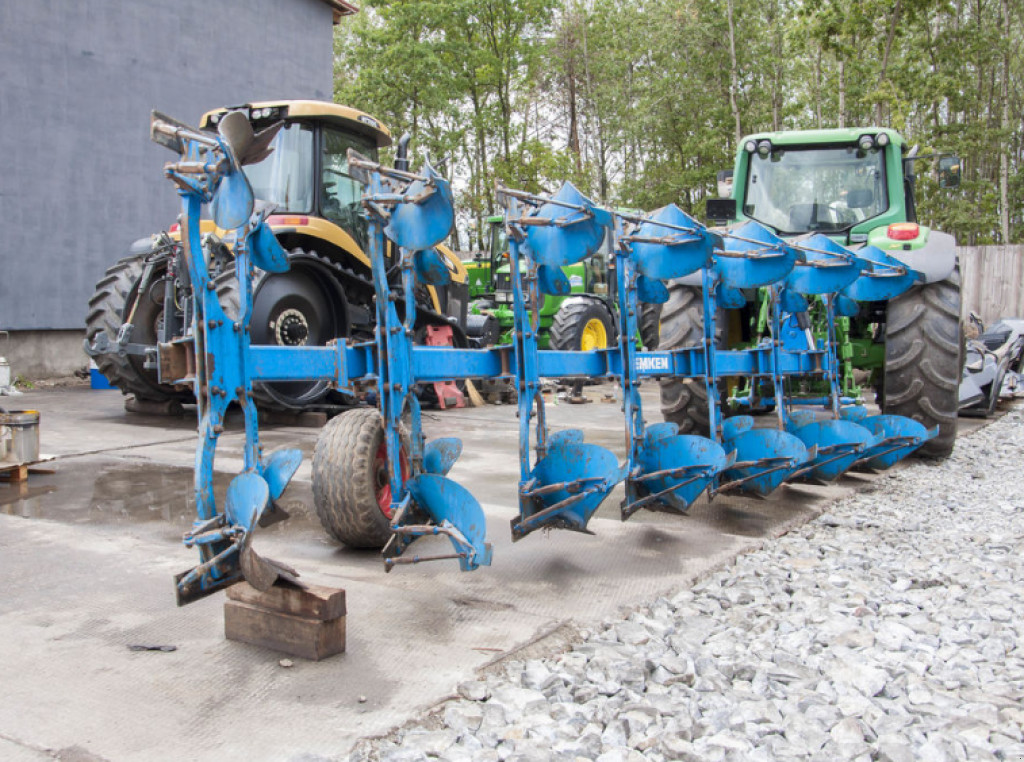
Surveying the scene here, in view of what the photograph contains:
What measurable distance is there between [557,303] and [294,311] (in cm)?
621

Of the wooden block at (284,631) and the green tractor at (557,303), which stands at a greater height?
the green tractor at (557,303)

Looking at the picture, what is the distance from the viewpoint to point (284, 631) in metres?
2.57

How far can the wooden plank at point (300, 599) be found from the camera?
2.50 meters

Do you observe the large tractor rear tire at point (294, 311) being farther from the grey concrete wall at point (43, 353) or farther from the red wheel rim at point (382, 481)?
the grey concrete wall at point (43, 353)

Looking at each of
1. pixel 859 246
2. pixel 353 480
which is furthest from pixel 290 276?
pixel 859 246

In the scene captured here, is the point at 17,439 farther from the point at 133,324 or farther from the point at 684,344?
the point at 684,344

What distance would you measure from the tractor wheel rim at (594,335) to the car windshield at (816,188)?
4.79m

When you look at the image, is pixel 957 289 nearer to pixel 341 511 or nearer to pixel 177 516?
pixel 341 511

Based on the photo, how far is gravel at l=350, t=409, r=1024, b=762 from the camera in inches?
80.7

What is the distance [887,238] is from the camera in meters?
5.96

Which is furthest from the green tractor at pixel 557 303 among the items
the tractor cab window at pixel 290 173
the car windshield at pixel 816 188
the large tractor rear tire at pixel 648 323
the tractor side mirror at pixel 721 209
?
the tractor side mirror at pixel 721 209

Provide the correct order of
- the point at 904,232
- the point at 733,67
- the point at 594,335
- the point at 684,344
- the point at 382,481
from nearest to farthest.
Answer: the point at 382,481
the point at 684,344
the point at 904,232
the point at 594,335
the point at 733,67

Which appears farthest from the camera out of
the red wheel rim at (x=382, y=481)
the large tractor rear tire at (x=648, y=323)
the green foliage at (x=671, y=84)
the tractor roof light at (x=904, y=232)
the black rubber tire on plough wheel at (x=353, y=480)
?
the green foliage at (x=671, y=84)

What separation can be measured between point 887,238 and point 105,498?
524cm
